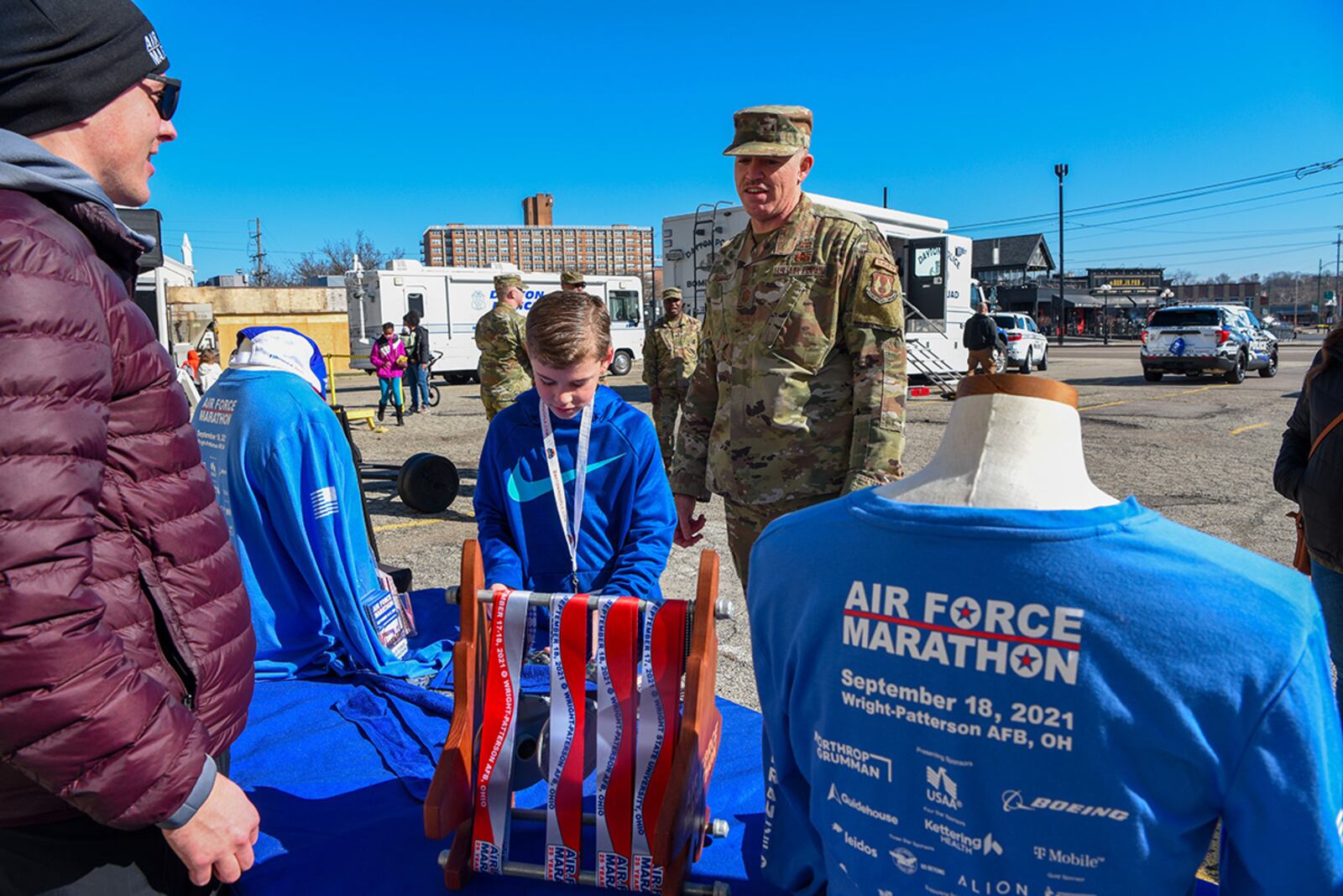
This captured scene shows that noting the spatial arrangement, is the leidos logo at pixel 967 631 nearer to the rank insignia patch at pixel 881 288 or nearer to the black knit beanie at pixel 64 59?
the black knit beanie at pixel 64 59

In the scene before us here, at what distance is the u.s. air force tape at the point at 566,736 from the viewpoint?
2156 mm

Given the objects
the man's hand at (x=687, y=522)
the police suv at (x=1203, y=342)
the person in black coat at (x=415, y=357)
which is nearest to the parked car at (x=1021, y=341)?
the police suv at (x=1203, y=342)

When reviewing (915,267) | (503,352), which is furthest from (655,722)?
(915,267)

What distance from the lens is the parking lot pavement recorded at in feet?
20.2

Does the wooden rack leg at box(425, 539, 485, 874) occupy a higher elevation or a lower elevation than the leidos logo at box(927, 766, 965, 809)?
lower

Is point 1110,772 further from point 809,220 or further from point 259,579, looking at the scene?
point 259,579

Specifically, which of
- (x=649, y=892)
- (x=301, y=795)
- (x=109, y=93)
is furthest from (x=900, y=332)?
(x=301, y=795)

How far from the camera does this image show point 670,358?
29.9ft

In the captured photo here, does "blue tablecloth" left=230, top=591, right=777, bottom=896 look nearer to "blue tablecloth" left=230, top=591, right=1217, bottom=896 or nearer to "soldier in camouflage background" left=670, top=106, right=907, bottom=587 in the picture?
"blue tablecloth" left=230, top=591, right=1217, bottom=896

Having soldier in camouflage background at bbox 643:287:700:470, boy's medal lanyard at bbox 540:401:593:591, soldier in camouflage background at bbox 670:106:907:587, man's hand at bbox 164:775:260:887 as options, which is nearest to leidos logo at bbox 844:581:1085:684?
man's hand at bbox 164:775:260:887

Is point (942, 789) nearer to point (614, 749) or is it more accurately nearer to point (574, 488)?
point (614, 749)

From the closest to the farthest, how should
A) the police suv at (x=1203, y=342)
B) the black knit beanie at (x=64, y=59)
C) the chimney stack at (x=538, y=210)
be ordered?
the black knit beanie at (x=64, y=59) < the police suv at (x=1203, y=342) < the chimney stack at (x=538, y=210)

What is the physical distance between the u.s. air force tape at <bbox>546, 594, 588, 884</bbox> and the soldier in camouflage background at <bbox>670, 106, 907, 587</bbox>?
113cm

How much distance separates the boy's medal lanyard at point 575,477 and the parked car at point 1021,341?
2126 centimetres
